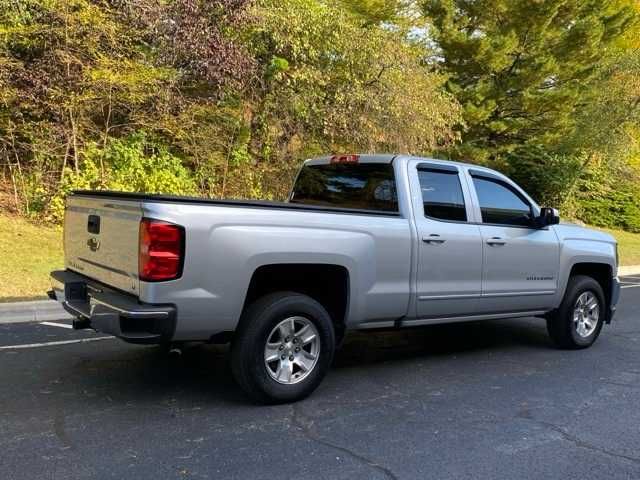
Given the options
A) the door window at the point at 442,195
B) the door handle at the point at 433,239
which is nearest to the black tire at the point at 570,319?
the door window at the point at 442,195

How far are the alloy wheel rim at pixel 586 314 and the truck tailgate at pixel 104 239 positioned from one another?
184 inches

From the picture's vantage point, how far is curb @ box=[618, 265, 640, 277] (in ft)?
50.2

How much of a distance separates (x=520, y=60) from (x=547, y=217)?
62.3ft

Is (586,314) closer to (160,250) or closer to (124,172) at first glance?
(160,250)

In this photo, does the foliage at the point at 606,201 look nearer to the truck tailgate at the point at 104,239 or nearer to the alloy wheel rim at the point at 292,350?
the alloy wheel rim at the point at 292,350

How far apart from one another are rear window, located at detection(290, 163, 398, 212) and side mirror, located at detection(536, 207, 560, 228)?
1713 mm

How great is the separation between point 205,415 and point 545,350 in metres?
3.96

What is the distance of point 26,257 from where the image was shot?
10.3 m

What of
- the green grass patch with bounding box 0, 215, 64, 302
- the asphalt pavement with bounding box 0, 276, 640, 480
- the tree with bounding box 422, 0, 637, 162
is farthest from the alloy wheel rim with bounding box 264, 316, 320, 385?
the tree with bounding box 422, 0, 637, 162

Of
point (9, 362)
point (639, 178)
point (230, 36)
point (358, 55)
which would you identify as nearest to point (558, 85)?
point (639, 178)

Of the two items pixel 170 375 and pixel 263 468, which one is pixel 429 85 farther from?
pixel 263 468

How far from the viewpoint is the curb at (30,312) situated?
24.4ft

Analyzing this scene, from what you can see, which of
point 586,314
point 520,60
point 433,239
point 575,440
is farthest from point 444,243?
point 520,60

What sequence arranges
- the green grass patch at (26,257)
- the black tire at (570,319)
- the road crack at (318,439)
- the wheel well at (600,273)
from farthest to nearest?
the green grass patch at (26,257) → the wheel well at (600,273) → the black tire at (570,319) → the road crack at (318,439)
